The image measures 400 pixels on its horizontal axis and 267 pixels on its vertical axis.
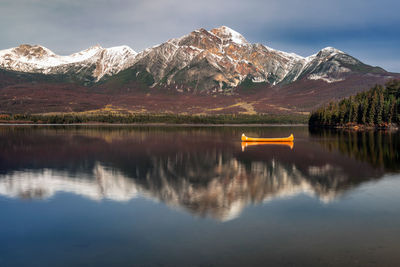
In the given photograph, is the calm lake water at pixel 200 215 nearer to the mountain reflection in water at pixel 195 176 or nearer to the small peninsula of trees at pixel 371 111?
the mountain reflection in water at pixel 195 176

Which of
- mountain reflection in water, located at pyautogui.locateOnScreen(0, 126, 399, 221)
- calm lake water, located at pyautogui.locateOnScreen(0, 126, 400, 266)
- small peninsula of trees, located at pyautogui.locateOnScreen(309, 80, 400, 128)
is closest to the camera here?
calm lake water, located at pyautogui.locateOnScreen(0, 126, 400, 266)

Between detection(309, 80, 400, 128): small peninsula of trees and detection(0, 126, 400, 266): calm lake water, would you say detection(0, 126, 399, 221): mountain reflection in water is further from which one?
detection(309, 80, 400, 128): small peninsula of trees

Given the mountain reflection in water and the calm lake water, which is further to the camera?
the mountain reflection in water

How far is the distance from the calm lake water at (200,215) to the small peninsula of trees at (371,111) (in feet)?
367

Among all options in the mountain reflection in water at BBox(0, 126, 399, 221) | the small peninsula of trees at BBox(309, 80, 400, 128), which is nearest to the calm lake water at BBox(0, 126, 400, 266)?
the mountain reflection in water at BBox(0, 126, 399, 221)

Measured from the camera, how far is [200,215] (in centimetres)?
2183

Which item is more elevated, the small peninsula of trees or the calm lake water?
the small peninsula of trees

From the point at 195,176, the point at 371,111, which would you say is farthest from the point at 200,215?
the point at 371,111

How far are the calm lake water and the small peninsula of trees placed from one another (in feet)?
367

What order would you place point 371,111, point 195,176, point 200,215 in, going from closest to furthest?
point 200,215, point 195,176, point 371,111

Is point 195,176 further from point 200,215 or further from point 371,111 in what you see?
point 371,111

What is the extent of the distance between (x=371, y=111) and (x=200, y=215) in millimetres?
140752

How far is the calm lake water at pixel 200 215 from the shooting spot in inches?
625

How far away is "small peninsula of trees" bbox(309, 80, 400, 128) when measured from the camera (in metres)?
141
